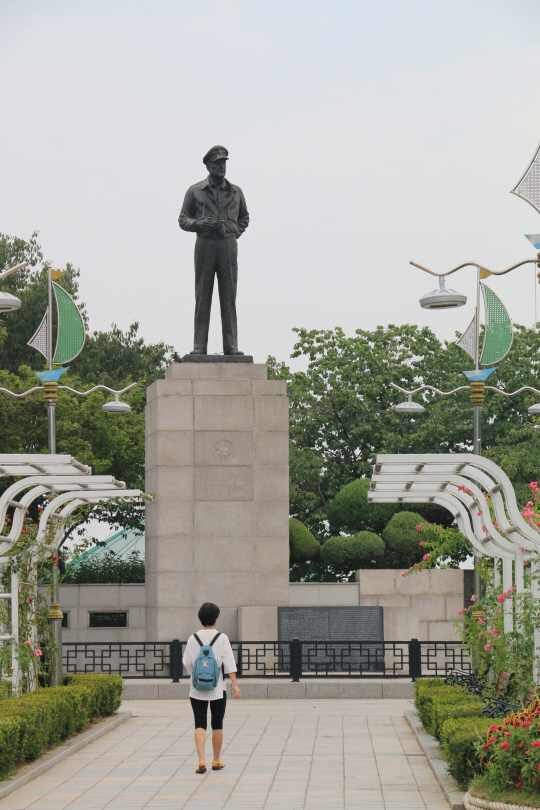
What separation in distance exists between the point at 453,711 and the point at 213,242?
500 inches

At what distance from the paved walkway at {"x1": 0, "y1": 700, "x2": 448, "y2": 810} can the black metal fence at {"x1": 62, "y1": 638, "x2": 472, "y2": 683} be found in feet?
9.51

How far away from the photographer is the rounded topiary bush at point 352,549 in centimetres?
2547

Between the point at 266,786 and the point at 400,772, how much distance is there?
5.20ft

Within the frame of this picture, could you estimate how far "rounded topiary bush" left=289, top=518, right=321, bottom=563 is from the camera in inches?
1023

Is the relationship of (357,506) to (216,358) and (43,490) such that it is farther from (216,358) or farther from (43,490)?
(43,490)

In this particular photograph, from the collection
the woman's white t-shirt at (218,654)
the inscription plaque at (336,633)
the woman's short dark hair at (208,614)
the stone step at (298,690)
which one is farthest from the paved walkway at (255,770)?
the inscription plaque at (336,633)

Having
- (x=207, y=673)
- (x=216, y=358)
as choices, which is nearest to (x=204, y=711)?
(x=207, y=673)

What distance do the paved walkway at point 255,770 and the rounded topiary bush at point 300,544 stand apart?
366 inches

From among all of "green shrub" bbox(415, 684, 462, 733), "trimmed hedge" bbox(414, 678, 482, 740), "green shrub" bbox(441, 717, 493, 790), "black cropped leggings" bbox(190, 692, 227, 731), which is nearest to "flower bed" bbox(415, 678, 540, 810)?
"green shrub" bbox(441, 717, 493, 790)

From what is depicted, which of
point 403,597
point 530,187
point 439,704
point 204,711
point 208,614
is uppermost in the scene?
point 530,187

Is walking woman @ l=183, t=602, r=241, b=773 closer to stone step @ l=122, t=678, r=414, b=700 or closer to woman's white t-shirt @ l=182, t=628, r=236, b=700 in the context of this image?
woman's white t-shirt @ l=182, t=628, r=236, b=700

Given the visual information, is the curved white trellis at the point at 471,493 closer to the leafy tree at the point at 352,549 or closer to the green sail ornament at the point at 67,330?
the green sail ornament at the point at 67,330

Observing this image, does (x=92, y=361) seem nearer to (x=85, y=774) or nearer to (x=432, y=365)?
(x=432, y=365)

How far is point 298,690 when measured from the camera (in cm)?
1938
